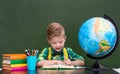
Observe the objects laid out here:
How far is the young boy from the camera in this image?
230 cm

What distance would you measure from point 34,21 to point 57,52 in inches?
15.9

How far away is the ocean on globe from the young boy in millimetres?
195

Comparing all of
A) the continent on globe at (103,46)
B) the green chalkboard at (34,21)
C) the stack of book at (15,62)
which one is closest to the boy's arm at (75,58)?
the green chalkboard at (34,21)

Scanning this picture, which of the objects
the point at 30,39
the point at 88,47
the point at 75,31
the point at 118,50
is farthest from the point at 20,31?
the point at 118,50

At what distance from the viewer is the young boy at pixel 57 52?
7.54 ft

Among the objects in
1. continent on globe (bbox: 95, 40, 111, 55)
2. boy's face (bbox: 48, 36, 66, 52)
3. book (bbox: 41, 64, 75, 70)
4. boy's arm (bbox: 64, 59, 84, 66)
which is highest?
boy's face (bbox: 48, 36, 66, 52)

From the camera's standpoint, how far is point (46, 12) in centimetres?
261

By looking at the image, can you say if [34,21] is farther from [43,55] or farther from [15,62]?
[15,62]

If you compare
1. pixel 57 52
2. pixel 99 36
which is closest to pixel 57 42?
pixel 57 52

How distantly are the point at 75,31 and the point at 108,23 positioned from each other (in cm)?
48

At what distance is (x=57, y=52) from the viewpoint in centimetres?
238

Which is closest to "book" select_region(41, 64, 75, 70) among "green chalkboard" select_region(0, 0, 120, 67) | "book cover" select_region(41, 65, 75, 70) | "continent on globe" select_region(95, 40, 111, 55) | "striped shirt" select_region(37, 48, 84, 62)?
"book cover" select_region(41, 65, 75, 70)

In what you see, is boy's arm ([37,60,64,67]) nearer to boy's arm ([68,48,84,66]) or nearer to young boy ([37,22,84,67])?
young boy ([37,22,84,67])

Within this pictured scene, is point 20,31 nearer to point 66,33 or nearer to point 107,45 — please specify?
A: point 66,33
